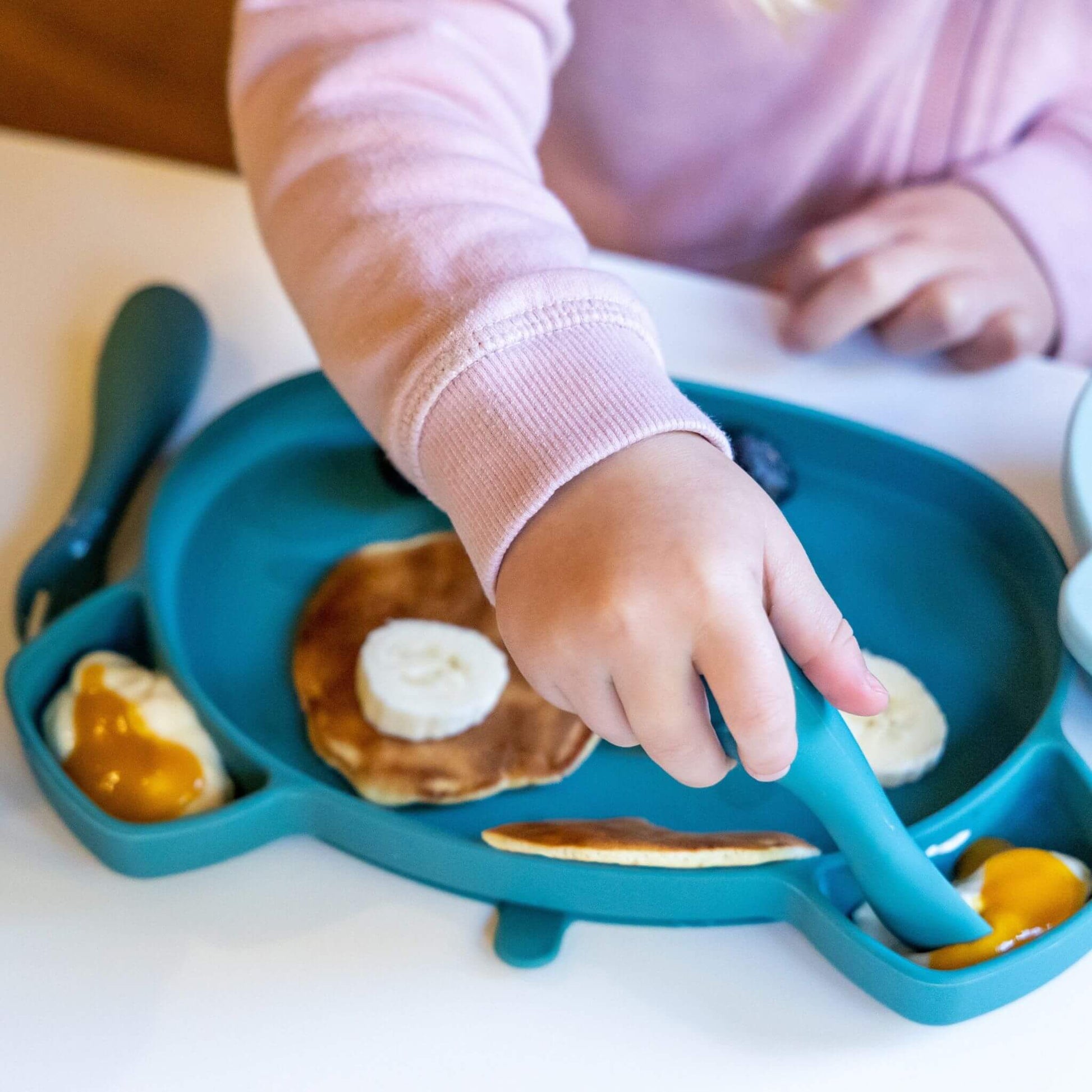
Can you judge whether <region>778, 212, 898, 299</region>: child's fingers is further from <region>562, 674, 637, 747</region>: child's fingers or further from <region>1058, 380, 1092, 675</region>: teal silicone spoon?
<region>562, 674, 637, 747</region>: child's fingers

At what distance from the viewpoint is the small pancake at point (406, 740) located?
1.77ft

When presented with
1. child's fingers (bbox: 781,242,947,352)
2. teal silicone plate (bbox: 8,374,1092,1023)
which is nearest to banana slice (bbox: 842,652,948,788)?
teal silicone plate (bbox: 8,374,1092,1023)

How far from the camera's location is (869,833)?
0.43 meters

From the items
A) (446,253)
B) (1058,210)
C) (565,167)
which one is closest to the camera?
(446,253)

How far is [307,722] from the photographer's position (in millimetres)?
570

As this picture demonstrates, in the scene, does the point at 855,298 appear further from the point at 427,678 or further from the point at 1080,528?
the point at 427,678

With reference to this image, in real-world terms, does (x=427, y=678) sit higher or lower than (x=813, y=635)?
lower

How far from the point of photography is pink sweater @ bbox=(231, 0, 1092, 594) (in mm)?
469

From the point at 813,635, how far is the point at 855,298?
39 cm

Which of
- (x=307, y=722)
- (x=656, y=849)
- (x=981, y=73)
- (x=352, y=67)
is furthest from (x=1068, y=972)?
(x=981, y=73)

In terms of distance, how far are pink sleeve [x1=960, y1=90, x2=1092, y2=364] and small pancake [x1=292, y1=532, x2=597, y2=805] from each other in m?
0.50

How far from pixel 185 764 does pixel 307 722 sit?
70mm

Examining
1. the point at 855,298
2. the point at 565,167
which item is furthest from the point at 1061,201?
the point at 565,167

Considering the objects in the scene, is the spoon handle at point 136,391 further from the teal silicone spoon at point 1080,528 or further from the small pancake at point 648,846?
the teal silicone spoon at point 1080,528
